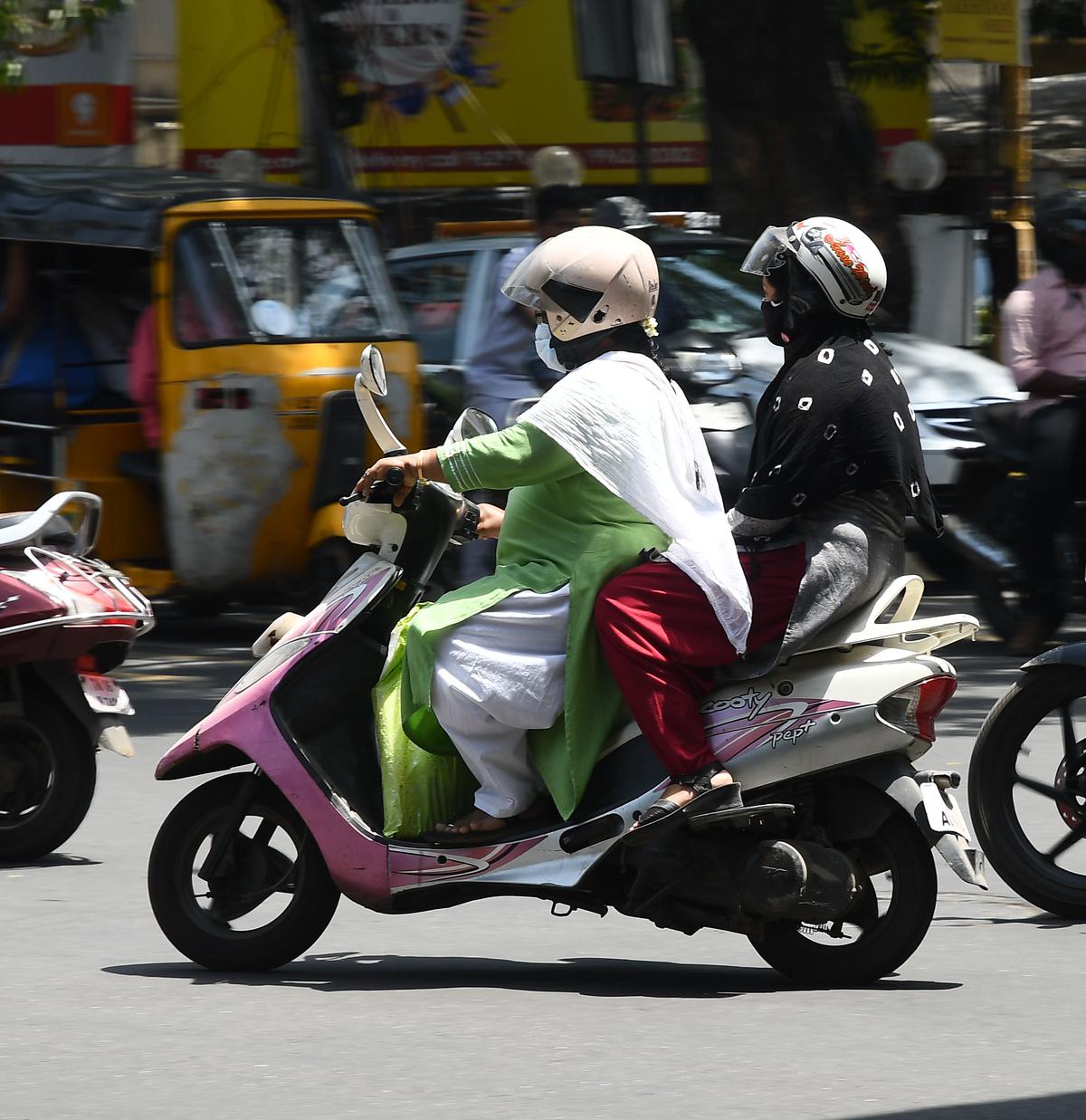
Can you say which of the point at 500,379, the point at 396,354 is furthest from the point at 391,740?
the point at 396,354

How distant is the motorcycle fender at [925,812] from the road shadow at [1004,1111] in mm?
695

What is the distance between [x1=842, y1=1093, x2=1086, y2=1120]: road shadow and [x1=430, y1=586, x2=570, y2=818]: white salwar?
50.9 inches

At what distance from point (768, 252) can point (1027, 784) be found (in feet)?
5.12

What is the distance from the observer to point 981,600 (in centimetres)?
1052

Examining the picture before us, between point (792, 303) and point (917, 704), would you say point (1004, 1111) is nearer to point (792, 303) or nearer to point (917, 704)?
point (917, 704)

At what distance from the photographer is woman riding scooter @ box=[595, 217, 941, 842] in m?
4.93

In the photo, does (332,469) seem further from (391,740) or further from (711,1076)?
(711,1076)

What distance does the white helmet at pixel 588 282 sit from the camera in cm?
508

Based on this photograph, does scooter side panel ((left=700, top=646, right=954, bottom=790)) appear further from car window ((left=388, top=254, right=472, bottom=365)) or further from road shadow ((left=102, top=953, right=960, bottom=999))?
car window ((left=388, top=254, right=472, bottom=365))

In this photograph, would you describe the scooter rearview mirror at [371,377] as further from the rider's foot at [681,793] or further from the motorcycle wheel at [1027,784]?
the motorcycle wheel at [1027,784]

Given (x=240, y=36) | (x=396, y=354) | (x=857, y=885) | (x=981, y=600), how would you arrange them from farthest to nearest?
(x=240, y=36) < (x=396, y=354) < (x=981, y=600) < (x=857, y=885)

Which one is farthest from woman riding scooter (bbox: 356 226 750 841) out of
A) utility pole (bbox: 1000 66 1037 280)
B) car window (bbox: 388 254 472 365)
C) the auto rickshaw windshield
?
utility pole (bbox: 1000 66 1037 280)

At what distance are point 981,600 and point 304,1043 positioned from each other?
6.42 m

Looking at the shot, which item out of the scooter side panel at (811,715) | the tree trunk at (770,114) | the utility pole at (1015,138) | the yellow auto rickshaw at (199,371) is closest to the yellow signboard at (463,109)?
the utility pole at (1015,138)
